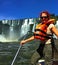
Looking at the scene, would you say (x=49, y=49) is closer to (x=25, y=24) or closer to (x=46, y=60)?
(x=46, y=60)

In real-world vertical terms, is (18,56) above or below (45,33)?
below

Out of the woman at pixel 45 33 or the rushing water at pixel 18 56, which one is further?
the rushing water at pixel 18 56

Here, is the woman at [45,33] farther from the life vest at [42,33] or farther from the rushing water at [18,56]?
the rushing water at [18,56]

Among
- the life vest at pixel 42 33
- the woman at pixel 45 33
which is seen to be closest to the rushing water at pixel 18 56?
the woman at pixel 45 33

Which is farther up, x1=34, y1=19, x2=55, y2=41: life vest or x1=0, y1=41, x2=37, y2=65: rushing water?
x1=34, y1=19, x2=55, y2=41: life vest

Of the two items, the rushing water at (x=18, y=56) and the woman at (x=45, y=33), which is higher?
the woman at (x=45, y=33)

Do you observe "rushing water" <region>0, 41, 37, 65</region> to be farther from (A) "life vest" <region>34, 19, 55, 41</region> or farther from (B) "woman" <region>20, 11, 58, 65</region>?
(A) "life vest" <region>34, 19, 55, 41</region>

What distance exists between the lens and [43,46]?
1027cm

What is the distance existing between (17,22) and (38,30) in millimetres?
82297

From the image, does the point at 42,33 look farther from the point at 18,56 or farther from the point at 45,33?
the point at 18,56

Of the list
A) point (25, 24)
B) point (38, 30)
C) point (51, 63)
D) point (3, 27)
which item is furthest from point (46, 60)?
point (3, 27)

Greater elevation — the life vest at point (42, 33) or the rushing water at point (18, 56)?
the life vest at point (42, 33)

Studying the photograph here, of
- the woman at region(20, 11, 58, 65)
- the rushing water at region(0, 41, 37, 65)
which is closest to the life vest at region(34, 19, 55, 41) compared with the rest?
the woman at region(20, 11, 58, 65)

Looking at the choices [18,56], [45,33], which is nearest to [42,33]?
[45,33]
